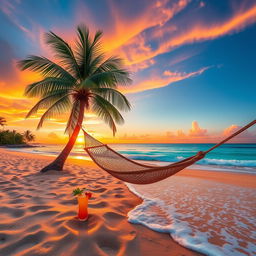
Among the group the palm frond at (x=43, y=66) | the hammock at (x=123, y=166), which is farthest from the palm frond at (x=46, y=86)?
the hammock at (x=123, y=166)

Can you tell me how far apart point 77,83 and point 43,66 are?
986 mm

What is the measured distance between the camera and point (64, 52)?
4.38 metres

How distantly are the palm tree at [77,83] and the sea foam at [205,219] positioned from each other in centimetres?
290

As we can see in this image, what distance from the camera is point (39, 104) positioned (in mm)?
4152

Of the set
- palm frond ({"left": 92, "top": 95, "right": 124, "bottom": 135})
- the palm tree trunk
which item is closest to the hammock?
the palm tree trunk

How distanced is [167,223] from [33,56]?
4875mm

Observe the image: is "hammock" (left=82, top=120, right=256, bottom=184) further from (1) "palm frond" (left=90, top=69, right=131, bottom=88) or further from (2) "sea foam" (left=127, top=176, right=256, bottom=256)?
(1) "palm frond" (left=90, top=69, right=131, bottom=88)

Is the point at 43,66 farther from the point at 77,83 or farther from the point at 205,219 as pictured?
the point at 205,219

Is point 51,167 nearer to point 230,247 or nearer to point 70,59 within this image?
point 70,59

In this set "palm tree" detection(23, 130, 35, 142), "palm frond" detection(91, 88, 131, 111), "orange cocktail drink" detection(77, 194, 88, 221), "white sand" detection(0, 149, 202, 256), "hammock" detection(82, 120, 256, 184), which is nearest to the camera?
"white sand" detection(0, 149, 202, 256)

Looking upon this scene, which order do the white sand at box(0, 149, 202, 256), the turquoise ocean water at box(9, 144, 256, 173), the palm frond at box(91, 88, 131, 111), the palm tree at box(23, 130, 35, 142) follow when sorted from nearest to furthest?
1. the white sand at box(0, 149, 202, 256)
2. the palm frond at box(91, 88, 131, 111)
3. the turquoise ocean water at box(9, 144, 256, 173)
4. the palm tree at box(23, 130, 35, 142)

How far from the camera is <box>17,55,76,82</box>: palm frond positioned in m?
3.93

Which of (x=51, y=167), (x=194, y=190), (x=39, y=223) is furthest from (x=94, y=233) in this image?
(x=51, y=167)

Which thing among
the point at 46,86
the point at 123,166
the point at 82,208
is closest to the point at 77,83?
the point at 46,86
